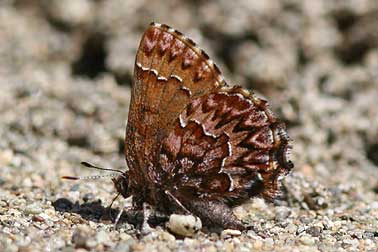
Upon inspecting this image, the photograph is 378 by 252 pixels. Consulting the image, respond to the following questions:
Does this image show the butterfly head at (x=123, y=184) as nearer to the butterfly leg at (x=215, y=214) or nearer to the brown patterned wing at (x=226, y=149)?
the brown patterned wing at (x=226, y=149)

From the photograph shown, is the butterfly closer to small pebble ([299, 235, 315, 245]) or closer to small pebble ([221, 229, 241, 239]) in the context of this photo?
A: small pebble ([221, 229, 241, 239])

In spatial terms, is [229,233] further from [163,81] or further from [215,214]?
[163,81]

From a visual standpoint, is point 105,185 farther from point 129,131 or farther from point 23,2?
point 23,2

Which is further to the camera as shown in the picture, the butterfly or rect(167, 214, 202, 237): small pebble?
the butterfly

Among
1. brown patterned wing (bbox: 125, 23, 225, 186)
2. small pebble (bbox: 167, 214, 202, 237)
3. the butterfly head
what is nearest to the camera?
small pebble (bbox: 167, 214, 202, 237)

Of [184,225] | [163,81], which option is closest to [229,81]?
[163,81]

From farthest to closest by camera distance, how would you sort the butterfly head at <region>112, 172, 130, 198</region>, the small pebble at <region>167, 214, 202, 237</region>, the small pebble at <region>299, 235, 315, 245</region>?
the butterfly head at <region>112, 172, 130, 198</region> < the small pebble at <region>299, 235, 315, 245</region> < the small pebble at <region>167, 214, 202, 237</region>

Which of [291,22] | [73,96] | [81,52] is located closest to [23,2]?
[81,52]

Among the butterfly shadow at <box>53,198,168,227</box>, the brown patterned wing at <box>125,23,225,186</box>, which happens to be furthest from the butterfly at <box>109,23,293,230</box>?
the butterfly shadow at <box>53,198,168,227</box>
